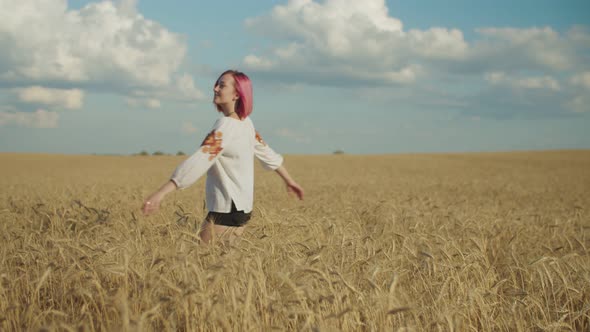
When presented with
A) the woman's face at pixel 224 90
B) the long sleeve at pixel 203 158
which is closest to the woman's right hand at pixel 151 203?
the long sleeve at pixel 203 158

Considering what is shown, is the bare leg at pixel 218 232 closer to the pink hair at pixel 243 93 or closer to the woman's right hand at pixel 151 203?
the woman's right hand at pixel 151 203

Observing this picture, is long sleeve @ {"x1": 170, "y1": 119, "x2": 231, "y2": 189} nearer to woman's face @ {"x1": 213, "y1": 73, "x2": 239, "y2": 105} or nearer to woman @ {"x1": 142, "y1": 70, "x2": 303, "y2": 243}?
woman @ {"x1": 142, "y1": 70, "x2": 303, "y2": 243}

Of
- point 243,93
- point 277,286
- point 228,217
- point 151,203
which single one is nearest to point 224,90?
point 243,93

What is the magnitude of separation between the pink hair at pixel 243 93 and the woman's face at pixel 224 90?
32 millimetres

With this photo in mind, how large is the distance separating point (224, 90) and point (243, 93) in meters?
0.15

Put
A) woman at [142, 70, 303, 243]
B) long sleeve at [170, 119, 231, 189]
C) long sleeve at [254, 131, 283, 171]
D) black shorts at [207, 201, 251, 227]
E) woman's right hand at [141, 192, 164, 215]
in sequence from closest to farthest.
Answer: woman's right hand at [141, 192, 164, 215] < long sleeve at [170, 119, 231, 189] < woman at [142, 70, 303, 243] < black shorts at [207, 201, 251, 227] < long sleeve at [254, 131, 283, 171]

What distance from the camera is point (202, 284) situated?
225 centimetres

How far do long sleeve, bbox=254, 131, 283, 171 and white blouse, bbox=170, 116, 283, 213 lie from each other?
A: 0.73 ft

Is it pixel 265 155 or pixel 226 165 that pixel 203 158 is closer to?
pixel 226 165

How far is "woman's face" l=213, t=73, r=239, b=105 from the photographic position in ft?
11.6

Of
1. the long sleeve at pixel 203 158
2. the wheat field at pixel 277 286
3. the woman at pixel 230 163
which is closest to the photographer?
the wheat field at pixel 277 286

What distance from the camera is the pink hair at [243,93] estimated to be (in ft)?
11.8

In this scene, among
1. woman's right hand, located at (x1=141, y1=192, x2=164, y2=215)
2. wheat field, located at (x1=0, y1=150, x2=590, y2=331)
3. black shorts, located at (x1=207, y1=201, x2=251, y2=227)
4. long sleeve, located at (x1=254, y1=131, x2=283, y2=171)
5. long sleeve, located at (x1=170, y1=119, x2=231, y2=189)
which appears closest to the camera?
wheat field, located at (x1=0, y1=150, x2=590, y2=331)

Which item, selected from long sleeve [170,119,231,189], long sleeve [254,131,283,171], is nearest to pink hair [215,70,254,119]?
long sleeve [170,119,231,189]
